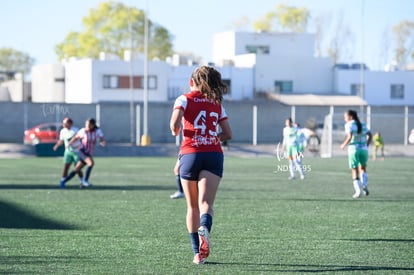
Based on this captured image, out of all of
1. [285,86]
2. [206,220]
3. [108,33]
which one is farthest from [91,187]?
[108,33]

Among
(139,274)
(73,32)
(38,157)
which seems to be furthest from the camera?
(73,32)

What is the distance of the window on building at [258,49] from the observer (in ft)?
282

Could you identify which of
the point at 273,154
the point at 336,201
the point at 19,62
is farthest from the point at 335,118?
the point at 19,62

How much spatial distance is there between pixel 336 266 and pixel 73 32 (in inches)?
3788

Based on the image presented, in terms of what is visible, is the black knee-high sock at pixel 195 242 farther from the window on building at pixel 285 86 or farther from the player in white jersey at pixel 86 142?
the window on building at pixel 285 86

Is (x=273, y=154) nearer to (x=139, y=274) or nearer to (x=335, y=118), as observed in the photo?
(x=335, y=118)

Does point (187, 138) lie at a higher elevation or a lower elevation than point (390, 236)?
higher

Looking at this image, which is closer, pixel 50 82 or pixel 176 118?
pixel 176 118

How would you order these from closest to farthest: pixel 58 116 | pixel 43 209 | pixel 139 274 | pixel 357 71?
pixel 139 274
pixel 43 209
pixel 58 116
pixel 357 71

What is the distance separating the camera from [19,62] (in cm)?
13175

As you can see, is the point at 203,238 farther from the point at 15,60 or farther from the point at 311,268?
the point at 15,60

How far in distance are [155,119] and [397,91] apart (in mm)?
30791

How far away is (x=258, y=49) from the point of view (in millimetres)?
86438

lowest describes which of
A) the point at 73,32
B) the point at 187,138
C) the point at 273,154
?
the point at 273,154
